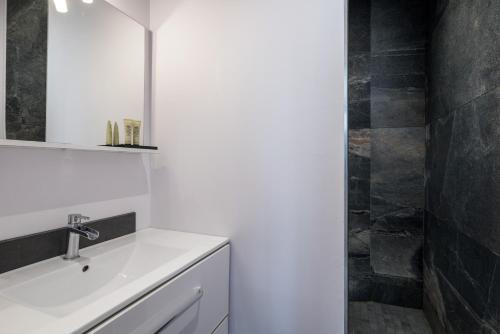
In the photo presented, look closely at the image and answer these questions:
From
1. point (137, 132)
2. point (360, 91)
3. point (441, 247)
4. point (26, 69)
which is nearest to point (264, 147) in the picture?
point (137, 132)

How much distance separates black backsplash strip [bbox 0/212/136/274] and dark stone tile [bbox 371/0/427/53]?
Result: 2.10m

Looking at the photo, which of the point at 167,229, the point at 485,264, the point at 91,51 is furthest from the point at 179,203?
the point at 485,264

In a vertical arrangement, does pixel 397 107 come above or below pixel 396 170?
above

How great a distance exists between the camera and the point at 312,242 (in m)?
1.08

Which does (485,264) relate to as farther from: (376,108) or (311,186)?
(376,108)

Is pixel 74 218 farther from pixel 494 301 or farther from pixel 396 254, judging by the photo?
pixel 396 254

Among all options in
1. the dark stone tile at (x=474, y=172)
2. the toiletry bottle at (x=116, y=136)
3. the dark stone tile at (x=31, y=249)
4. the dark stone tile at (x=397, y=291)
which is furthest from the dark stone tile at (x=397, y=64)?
the dark stone tile at (x=31, y=249)

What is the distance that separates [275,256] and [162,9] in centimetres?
144

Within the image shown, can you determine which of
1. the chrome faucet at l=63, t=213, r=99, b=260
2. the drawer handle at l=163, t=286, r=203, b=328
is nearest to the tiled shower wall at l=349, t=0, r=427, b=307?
the drawer handle at l=163, t=286, r=203, b=328

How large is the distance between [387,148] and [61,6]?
6.68 ft

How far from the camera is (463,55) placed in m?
1.24

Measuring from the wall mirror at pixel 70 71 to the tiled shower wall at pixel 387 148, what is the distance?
1.51 meters

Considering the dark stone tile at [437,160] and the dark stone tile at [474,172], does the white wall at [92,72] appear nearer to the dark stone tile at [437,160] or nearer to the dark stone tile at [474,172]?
the dark stone tile at [474,172]

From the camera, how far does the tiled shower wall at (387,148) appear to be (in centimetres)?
182
